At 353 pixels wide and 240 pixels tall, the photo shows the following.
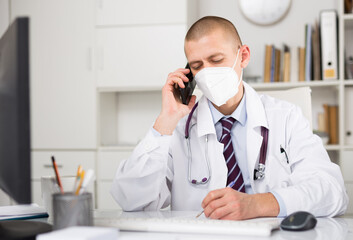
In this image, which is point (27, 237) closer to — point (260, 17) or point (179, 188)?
point (179, 188)

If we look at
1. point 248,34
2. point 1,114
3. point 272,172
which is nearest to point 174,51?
point 248,34

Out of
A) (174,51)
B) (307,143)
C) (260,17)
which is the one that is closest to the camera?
(307,143)

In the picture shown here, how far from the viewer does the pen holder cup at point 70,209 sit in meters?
0.83

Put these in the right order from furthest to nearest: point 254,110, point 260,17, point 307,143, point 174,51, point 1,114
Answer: point 260,17
point 174,51
point 254,110
point 307,143
point 1,114

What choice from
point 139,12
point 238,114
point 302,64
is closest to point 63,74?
point 139,12

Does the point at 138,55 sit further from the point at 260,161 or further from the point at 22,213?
the point at 22,213

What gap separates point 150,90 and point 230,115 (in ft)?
5.20

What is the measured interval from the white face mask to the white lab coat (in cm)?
6

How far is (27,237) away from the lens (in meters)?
0.88

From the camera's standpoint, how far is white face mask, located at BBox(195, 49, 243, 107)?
164 centimetres

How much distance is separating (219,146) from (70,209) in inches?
32.6

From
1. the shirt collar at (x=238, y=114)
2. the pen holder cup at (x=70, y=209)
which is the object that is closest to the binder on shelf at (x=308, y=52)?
the shirt collar at (x=238, y=114)

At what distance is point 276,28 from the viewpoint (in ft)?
10.6

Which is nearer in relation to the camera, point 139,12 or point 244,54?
point 244,54
